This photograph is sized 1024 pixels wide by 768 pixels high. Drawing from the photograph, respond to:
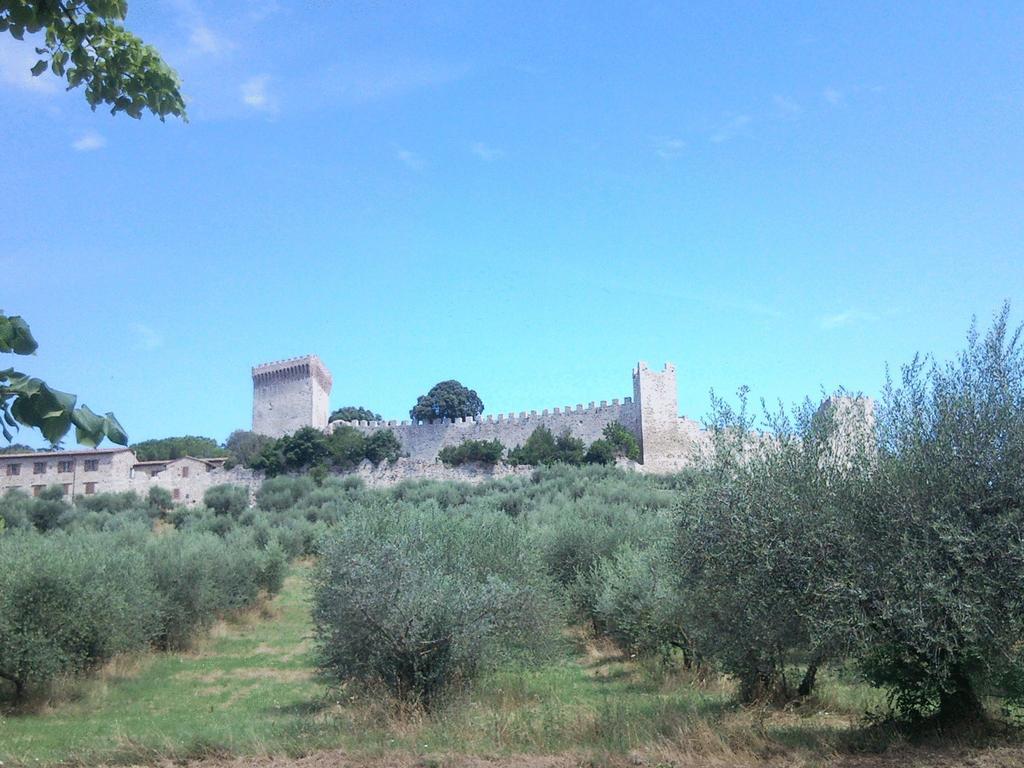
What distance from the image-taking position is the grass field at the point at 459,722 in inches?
326

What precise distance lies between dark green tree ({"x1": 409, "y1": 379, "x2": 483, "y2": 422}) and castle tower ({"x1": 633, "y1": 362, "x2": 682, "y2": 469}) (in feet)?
71.3

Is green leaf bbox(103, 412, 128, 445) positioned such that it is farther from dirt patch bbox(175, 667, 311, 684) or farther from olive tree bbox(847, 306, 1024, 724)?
dirt patch bbox(175, 667, 311, 684)

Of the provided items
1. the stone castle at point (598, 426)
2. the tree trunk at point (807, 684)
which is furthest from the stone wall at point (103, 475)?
the tree trunk at point (807, 684)

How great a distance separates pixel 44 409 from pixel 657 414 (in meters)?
48.5

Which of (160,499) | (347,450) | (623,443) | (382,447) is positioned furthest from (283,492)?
(623,443)

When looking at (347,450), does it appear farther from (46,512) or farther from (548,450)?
(46,512)

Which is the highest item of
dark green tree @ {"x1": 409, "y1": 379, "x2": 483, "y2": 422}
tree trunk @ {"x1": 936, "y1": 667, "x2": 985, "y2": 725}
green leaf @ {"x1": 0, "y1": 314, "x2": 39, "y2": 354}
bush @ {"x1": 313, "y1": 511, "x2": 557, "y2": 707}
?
dark green tree @ {"x1": 409, "y1": 379, "x2": 483, "y2": 422}

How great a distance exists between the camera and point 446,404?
7019cm

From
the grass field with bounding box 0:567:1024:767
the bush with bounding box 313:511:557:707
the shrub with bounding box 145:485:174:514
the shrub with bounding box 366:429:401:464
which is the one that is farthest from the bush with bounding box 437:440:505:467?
the bush with bounding box 313:511:557:707

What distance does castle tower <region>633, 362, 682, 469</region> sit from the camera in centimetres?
4956

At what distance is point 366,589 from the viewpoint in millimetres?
10586

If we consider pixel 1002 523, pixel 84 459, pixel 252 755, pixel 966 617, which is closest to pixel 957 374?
pixel 1002 523

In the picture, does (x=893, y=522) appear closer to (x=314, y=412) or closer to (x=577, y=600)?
(x=577, y=600)

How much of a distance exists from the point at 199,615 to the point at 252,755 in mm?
11469
